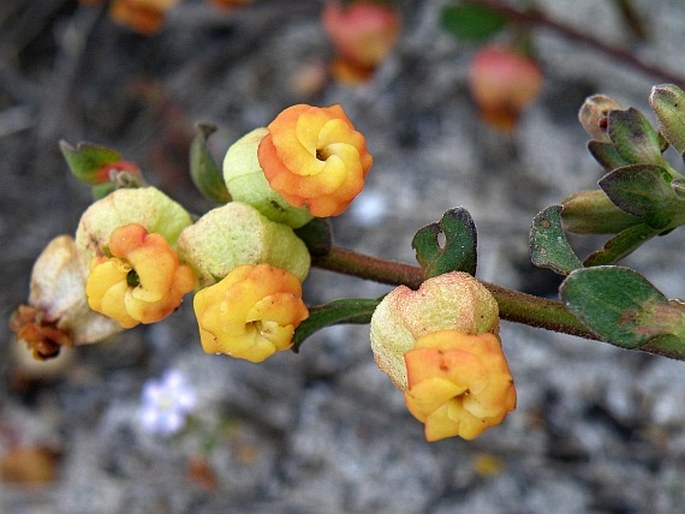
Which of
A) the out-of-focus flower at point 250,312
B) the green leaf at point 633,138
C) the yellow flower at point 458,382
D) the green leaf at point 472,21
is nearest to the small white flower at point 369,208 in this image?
the green leaf at point 472,21

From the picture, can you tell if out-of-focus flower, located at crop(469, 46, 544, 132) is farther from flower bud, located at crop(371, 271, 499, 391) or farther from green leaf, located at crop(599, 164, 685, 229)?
flower bud, located at crop(371, 271, 499, 391)

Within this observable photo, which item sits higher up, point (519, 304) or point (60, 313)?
point (519, 304)

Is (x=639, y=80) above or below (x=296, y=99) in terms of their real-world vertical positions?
above

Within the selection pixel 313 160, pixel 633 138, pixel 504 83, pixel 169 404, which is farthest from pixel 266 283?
pixel 504 83

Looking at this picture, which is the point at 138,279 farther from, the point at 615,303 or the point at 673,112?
the point at 673,112

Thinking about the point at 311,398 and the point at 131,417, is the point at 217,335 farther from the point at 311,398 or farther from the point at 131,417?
the point at 131,417

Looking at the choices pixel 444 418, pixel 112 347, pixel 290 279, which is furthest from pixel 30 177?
pixel 444 418
